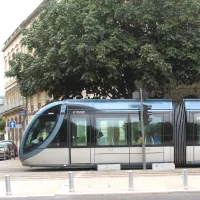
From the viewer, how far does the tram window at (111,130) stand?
17.0 m

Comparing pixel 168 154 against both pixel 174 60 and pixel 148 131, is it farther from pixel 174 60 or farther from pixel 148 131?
pixel 174 60

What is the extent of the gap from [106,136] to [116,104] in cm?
137

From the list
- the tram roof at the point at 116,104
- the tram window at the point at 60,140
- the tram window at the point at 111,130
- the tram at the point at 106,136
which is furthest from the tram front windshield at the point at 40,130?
the tram window at the point at 111,130

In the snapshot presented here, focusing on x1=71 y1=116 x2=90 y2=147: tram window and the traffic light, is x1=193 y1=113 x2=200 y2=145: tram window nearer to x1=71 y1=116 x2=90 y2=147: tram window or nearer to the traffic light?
the traffic light

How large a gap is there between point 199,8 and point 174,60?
103 inches

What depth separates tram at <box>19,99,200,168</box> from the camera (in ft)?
55.2

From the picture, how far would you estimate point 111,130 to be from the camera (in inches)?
674

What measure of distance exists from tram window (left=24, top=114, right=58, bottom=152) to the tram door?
0.83m

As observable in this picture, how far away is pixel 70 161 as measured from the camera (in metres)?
16.8

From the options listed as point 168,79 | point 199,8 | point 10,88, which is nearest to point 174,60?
point 168,79

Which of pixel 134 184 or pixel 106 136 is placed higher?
pixel 106 136

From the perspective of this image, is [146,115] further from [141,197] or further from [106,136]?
[141,197]

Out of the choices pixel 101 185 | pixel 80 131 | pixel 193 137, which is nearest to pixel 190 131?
pixel 193 137

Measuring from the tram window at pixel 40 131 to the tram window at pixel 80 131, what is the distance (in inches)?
31.8
